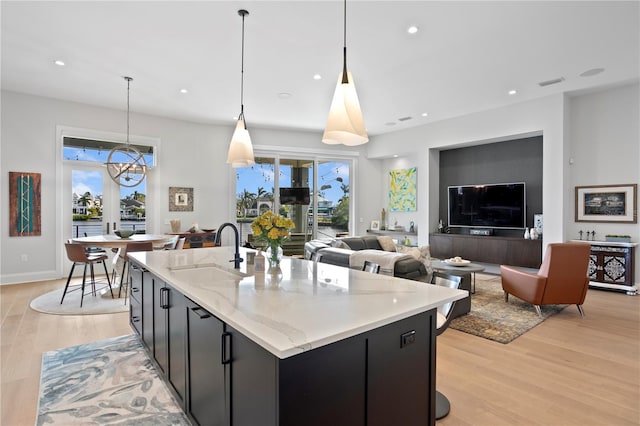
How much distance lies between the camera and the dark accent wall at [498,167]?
21.0 ft

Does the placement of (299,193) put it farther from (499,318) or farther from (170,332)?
(170,332)

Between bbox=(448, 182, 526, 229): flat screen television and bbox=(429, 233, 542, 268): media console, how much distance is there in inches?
17.1

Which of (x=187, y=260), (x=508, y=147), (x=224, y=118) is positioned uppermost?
(x=224, y=118)

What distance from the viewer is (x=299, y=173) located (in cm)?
855

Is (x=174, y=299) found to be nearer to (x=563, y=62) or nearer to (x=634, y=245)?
(x=563, y=62)

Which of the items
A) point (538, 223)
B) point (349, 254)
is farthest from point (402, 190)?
point (349, 254)

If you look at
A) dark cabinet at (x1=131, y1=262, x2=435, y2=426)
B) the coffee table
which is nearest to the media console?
the coffee table

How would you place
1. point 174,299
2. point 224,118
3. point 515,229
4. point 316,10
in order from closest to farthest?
point 174,299 → point 316,10 → point 515,229 → point 224,118

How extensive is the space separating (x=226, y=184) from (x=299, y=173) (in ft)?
6.15

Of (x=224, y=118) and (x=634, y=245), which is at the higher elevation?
(x=224, y=118)

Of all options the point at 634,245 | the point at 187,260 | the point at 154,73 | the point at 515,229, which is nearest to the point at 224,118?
the point at 154,73

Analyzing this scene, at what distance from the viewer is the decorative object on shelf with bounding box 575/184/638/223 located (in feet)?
17.4

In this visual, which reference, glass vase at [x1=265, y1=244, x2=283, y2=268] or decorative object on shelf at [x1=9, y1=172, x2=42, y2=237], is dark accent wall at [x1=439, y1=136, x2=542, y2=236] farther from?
decorative object on shelf at [x1=9, y1=172, x2=42, y2=237]

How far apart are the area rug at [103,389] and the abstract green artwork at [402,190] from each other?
686 centimetres
